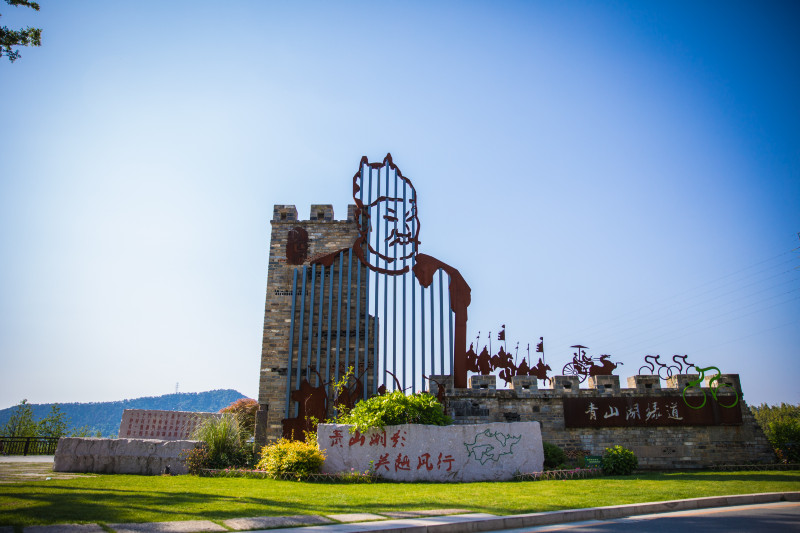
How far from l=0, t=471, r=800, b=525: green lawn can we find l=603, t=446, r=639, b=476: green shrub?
985 millimetres

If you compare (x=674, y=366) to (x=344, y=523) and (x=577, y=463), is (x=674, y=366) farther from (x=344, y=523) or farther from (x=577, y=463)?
(x=344, y=523)

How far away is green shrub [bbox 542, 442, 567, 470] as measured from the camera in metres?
12.2

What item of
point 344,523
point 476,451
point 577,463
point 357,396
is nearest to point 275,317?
point 357,396

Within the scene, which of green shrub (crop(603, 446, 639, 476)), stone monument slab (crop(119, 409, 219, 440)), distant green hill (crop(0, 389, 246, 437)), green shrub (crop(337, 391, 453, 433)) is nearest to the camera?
green shrub (crop(337, 391, 453, 433))

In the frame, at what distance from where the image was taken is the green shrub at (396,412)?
11336 millimetres

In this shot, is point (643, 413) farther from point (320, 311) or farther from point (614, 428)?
point (320, 311)

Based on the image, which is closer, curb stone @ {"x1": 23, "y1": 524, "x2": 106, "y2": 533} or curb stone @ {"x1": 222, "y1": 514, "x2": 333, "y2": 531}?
curb stone @ {"x1": 23, "y1": 524, "x2": 106, "y2": 533}

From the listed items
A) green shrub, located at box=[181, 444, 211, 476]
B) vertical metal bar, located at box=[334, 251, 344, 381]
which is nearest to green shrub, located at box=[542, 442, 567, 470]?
vertical metal bar, located at box=[334, 251, 344, 381]

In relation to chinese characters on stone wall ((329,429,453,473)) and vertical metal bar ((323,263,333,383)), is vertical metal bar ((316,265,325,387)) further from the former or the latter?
chinese characters on stone wall ((329,429,453,473))

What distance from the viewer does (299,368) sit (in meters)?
15.0

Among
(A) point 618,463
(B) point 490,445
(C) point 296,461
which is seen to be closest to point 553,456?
(A) point 618,463

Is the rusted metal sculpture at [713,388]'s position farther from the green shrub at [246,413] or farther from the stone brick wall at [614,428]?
the green shrub at [246,413]

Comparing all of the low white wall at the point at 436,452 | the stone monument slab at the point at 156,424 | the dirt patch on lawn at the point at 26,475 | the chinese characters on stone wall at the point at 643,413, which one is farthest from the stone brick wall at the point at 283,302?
the chinese characters on stone wall at the point at 643,413

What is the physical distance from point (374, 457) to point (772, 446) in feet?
38.0
